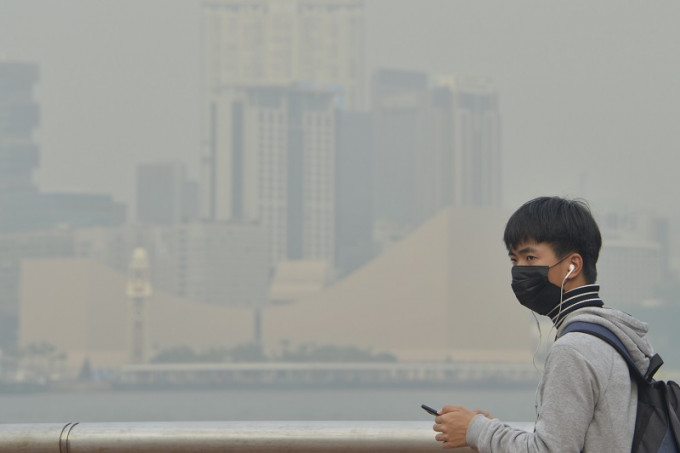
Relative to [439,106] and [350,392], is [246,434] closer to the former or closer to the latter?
[350,392]

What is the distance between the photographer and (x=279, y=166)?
5294 cm

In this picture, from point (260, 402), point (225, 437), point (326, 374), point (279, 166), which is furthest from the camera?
point (279, 166)

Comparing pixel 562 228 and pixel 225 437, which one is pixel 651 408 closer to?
pixel 562 228

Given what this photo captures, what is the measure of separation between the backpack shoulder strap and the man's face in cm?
6

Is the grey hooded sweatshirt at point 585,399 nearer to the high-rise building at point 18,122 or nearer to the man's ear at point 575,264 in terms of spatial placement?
the man's ear at point 575,264

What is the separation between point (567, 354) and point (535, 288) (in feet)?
0.28

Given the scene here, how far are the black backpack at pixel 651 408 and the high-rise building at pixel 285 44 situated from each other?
53.9 metres

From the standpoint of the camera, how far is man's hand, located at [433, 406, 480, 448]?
35.6 inches

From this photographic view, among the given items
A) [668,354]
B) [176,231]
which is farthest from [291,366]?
[668,354]

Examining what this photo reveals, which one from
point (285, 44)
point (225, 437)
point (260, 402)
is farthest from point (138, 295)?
point (225, 437)

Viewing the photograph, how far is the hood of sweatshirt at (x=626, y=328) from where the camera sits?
865 mm

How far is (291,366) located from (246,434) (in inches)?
1893

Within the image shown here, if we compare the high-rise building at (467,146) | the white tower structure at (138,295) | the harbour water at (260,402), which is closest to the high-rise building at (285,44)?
the high-rise building at (467,146)

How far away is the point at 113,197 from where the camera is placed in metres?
51.1
